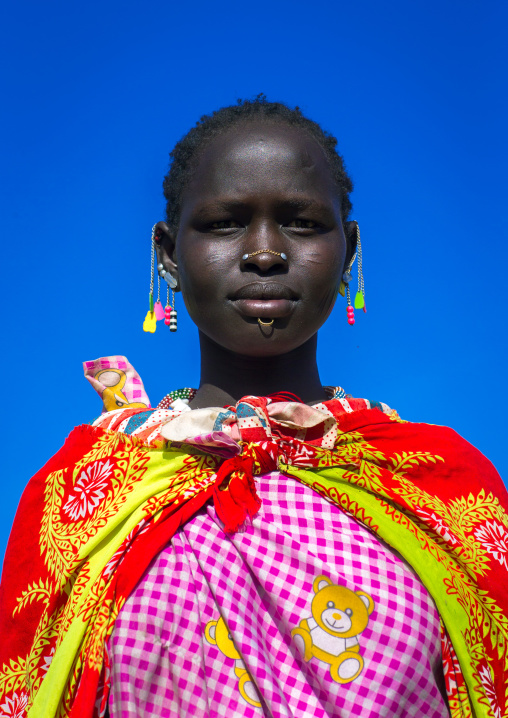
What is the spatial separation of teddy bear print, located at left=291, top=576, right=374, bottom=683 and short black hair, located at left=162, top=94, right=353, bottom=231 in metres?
1.12

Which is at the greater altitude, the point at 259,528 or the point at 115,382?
the point at 115,382

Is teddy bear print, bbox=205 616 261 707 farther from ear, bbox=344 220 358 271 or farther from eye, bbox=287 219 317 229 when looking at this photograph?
ear, bbox=344 220 358 271

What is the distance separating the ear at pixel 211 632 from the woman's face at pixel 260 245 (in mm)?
648

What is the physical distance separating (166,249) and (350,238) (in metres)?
0.56

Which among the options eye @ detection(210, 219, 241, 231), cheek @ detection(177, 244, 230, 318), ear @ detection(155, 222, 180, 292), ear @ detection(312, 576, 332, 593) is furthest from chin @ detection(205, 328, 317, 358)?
ear @ detection(312, 576, 332, 593)

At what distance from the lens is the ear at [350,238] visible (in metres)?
2.11

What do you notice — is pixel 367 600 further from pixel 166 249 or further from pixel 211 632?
pixel 166 249

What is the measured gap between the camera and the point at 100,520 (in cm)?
164

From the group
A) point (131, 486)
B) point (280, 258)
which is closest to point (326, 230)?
point (280, 258)

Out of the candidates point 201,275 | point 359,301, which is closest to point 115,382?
point 201,275

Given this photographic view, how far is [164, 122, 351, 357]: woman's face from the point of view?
5.65 ft

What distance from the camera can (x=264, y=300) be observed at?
67.4 inches

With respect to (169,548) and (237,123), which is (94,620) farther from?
(237,123)

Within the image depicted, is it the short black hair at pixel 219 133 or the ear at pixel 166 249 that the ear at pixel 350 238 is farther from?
the ear at pixel 166 249
